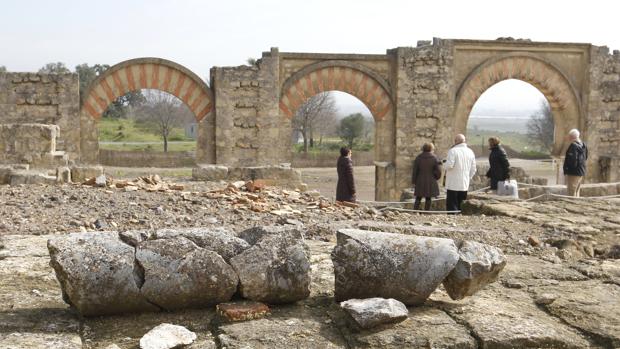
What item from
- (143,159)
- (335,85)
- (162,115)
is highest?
(162,115)

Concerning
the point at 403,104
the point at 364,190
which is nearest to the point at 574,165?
the point at 403,104

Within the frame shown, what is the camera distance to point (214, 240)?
2.73 metres

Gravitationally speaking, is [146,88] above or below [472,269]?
above

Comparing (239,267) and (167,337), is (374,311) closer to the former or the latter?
(239,267)

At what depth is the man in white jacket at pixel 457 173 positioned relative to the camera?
7207 mm

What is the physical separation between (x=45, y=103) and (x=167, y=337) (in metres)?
9.88

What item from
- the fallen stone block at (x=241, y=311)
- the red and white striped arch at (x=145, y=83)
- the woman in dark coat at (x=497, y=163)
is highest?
the red and white striped arch at (x=145, y=83)

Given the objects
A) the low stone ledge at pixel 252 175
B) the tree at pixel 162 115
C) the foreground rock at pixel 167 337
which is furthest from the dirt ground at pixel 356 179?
the foreground rock at pixel 167 337

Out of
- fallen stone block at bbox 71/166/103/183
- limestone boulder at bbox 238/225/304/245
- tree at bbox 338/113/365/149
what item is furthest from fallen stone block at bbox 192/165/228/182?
tree at bbox 338/113/365/149

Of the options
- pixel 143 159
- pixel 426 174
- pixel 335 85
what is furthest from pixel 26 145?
pixel 143 159

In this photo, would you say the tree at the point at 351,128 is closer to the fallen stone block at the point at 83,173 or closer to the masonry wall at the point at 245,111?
the masonry wall at the point at 245,111

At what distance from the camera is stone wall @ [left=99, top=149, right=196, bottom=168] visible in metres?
19.1

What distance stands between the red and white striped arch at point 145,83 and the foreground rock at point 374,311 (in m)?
9.45

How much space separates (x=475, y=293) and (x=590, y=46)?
11429 mm
